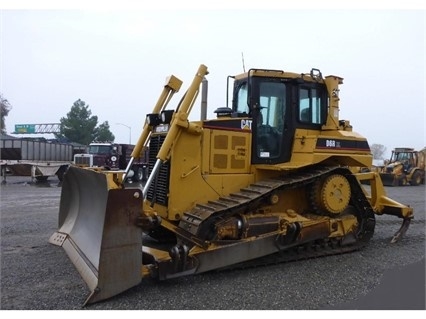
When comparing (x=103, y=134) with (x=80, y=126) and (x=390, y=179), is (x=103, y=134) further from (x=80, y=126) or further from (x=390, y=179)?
(x=390, y=179)

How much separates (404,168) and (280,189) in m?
21.0

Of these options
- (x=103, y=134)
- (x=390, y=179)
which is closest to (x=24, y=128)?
(x=103, y=134)

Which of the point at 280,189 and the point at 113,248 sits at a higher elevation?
the point at 280,189

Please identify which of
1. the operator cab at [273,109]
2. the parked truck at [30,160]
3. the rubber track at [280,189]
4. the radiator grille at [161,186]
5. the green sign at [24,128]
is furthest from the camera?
the green sign at [24,128]

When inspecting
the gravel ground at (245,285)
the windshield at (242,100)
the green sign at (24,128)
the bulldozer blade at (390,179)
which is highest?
the green sign at (24,128)

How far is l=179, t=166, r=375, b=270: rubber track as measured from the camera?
18.3 ft

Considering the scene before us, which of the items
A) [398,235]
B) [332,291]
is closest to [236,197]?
[332,291]

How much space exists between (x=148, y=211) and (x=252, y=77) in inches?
111

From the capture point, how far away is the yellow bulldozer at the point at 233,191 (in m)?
5.01

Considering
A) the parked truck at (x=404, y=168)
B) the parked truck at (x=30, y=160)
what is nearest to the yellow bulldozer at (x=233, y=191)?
the parked truck at (x=30, y=160)

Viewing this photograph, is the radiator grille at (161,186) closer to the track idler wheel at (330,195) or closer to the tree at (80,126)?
the track idler wheel at (330,195)

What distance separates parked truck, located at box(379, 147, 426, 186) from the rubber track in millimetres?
17747

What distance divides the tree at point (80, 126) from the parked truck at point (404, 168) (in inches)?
1555

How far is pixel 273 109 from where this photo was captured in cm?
672
